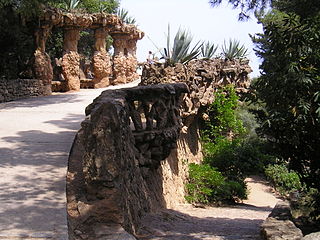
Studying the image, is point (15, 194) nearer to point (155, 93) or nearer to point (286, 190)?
point (155, 93)

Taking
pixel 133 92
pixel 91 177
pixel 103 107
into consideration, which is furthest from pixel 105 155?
pixel 133 92

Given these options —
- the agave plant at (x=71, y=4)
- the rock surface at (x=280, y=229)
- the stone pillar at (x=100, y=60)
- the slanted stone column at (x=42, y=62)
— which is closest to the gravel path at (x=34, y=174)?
the rock surface at (x=280, y=229)

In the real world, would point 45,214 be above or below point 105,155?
below

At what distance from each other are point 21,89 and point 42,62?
7.76 feet

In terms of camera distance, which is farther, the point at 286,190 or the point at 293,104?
the point at 286,190

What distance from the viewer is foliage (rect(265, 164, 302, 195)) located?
618 inches

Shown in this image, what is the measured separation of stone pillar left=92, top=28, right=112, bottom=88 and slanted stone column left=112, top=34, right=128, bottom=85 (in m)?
1.65

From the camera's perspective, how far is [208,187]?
41.3 ft

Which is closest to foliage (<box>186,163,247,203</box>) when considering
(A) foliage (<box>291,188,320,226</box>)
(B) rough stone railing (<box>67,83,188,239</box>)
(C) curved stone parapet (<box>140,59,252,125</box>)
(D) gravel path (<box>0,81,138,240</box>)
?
(C) curved stone parapet (<box>140,59,252,125</box>)

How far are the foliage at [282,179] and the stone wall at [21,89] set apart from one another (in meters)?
9.77

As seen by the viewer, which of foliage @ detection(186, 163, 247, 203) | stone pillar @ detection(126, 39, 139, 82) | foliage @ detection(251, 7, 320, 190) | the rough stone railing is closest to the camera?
the rough stone railing

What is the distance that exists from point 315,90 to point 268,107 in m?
0.69

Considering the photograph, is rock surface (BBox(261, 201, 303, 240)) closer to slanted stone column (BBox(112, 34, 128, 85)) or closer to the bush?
the bush

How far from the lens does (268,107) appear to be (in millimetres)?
6090
